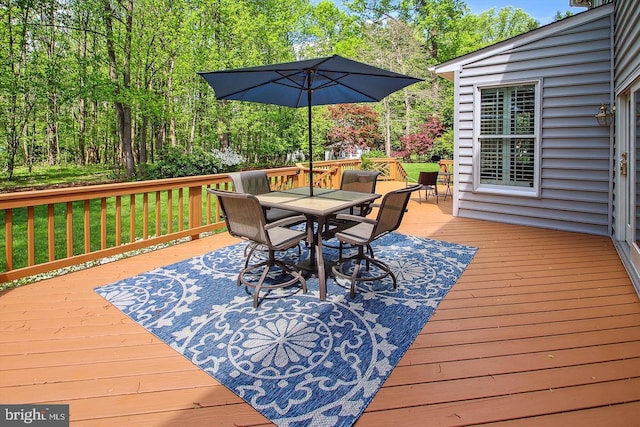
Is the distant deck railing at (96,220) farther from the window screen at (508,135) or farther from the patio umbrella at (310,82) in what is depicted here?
the window screen at (508,135)

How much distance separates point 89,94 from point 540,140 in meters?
10.7

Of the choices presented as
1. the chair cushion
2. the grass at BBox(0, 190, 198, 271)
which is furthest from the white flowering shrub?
the chair cushion

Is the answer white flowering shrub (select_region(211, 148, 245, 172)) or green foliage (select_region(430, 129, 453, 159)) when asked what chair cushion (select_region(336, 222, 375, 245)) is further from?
green foliage (select_region(430, 129, 453, 159))

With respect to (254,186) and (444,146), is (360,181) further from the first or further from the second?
(444,146)

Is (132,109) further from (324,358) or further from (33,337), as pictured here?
(324,358)

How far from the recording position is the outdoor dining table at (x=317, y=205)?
3023 millimetres

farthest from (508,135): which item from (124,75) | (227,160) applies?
(124,75)

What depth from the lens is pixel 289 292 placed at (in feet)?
10.2

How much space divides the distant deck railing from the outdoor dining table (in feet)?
4.21

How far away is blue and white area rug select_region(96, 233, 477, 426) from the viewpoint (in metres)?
1.81

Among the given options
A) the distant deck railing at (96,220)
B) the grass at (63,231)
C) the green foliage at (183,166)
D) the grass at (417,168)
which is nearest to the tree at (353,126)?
the grass at (417,168)

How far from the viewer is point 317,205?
3271mm

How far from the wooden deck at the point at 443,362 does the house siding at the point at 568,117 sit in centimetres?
190

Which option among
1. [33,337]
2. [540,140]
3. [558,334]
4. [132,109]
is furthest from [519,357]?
[132,109]
